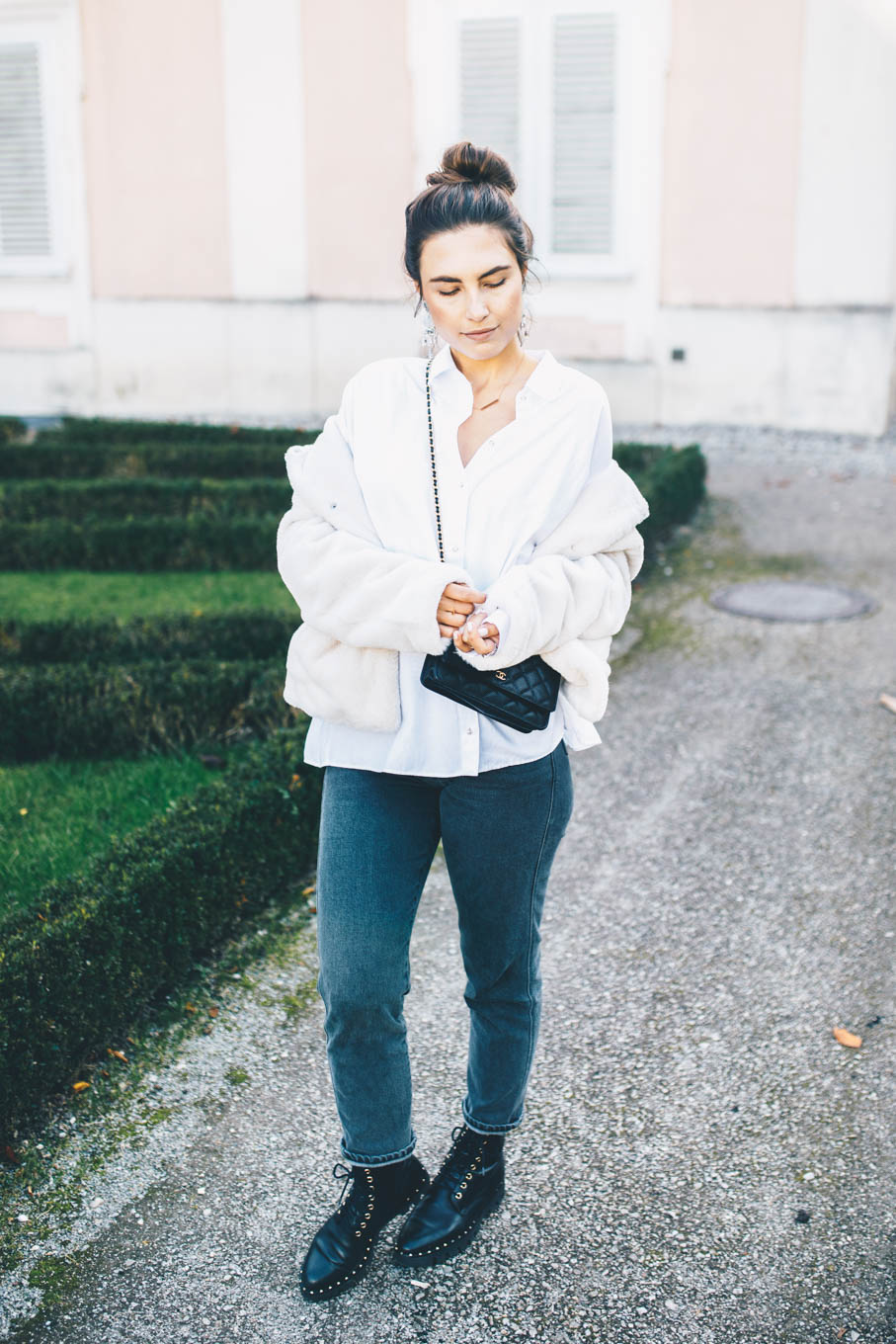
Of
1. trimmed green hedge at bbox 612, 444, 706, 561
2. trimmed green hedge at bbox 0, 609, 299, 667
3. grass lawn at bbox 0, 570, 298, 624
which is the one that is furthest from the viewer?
trimmed green hedge at bbox 612, 444, 706, 561

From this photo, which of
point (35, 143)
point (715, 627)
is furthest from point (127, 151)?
point (715, 627)

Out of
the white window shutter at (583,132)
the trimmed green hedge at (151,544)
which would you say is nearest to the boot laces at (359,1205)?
the trimmed green hedge at (151,544)

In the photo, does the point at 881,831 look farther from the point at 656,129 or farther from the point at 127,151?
the point at 127,151

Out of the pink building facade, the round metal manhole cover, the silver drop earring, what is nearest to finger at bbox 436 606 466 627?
the silver drop earring

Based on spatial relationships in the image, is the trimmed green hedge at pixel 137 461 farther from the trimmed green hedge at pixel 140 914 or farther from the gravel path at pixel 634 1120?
the trimmed green hedge at pixel 140 914

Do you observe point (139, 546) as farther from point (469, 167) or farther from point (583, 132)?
point (583, 132)

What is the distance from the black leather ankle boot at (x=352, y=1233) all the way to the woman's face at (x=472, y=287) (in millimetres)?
1558

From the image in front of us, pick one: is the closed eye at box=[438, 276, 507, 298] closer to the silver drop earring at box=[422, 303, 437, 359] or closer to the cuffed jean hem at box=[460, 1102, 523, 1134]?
the silver drop earring at box=[422, 303, 437, 359]

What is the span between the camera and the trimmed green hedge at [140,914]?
3.10 metres

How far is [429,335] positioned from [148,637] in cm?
355

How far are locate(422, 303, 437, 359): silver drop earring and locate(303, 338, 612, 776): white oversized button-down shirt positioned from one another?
8.0 inches

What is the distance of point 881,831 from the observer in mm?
4523

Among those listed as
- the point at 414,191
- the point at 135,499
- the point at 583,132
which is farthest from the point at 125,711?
the point at 583,132

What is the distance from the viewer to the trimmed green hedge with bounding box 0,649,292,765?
520cm
